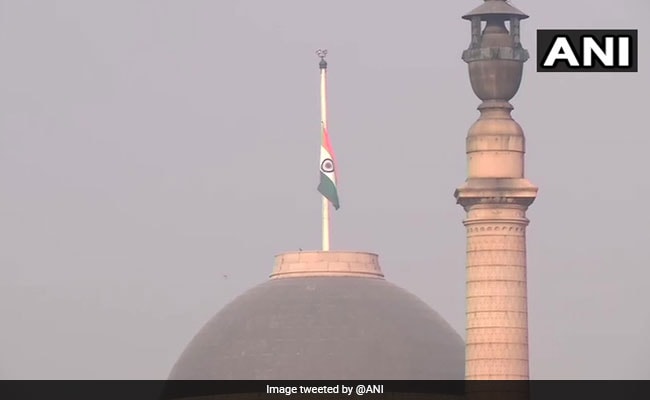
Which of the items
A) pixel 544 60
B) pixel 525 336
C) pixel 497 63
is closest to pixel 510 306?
pixel 525 336

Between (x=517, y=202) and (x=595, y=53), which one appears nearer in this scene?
(x=595, y=53)

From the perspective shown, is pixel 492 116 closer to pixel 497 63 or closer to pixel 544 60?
pixel 497 63

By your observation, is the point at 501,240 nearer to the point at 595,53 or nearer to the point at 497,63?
the point at 497,63

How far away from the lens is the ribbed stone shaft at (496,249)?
195 m

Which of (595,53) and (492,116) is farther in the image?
(492,116)

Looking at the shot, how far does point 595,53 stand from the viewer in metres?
158

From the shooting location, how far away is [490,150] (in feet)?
650

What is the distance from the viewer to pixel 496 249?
195375mm

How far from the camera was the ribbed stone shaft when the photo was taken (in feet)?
641

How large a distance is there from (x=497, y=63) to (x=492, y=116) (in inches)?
137

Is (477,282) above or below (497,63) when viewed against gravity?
below

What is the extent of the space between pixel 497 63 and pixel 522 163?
6691 mm
